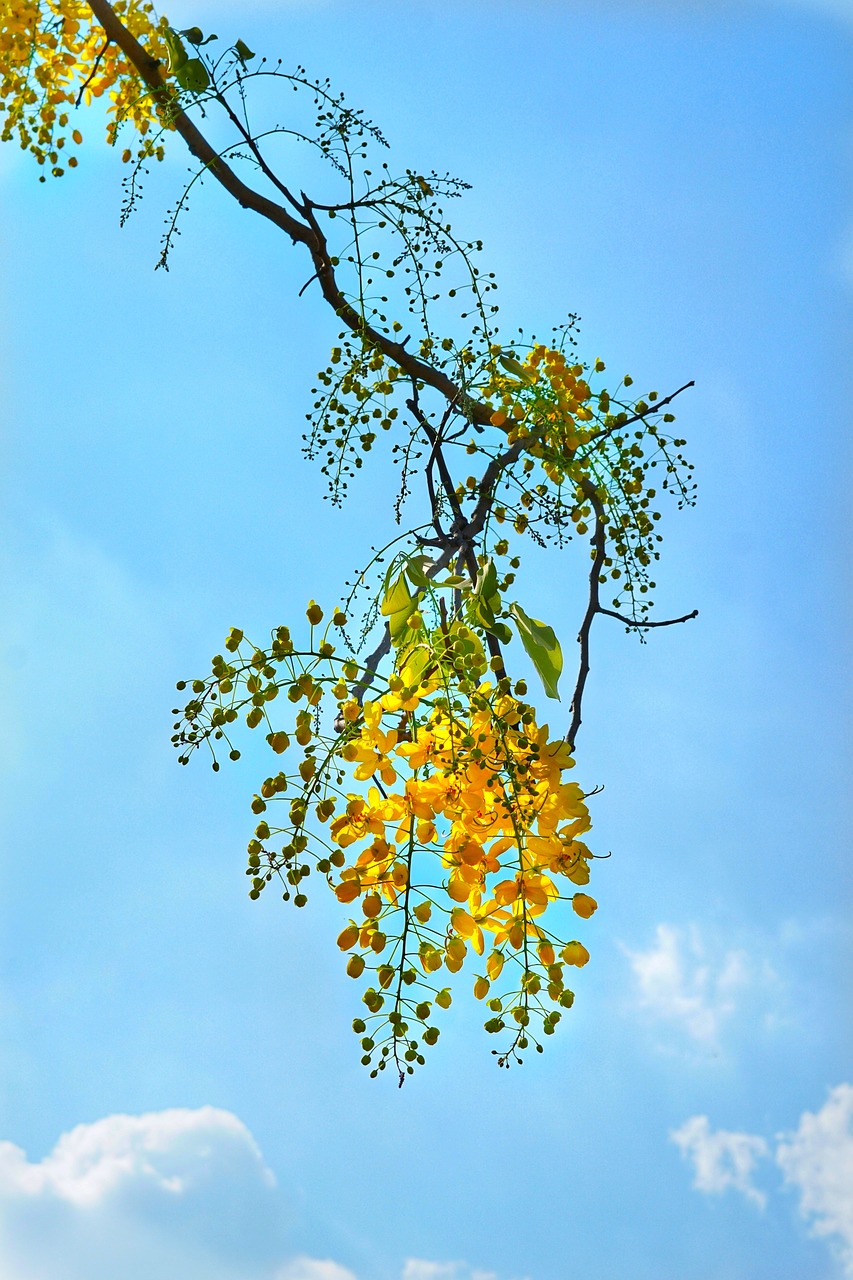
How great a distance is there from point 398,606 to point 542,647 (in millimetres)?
147

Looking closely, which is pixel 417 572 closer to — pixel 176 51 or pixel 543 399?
pixel 543 399

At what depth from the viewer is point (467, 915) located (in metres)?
Answer: 0.92

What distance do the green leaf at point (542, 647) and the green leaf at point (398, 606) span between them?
10 cm

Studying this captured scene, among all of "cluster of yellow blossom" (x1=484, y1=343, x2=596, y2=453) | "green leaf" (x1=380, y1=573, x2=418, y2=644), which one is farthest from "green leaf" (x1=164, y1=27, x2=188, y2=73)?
"green leaf" (x1=380, y1=573, x2=418, y2=644)

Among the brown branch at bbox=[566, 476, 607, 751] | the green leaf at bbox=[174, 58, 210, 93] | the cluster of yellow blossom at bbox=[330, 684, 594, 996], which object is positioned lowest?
the cluster of yellow blossom at bbox=[330, 684, 594, 996]

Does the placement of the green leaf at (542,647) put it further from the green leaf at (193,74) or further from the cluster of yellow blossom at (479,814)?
the green leaf at (193,74)

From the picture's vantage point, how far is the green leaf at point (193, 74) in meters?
1.43

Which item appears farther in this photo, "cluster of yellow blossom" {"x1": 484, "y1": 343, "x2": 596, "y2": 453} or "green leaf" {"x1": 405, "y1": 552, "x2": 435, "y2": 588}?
"cluster of yellow blossom" {"x1": 484, "y1": 343, "x2": 596, "y2": 453}

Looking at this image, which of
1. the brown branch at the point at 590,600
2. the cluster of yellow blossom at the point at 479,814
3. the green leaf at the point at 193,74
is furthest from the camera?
the green leaf at the point at 193,74

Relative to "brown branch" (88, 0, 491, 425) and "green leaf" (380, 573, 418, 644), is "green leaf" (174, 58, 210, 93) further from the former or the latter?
"green leaf" (380, 573, 418, 644)

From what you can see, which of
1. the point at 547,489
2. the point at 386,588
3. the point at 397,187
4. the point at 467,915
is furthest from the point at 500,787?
the point at 397,187

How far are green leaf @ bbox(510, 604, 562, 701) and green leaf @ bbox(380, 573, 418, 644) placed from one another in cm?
10

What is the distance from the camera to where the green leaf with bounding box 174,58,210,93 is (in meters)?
1.43

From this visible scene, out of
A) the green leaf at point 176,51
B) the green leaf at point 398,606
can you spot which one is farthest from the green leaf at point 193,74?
the green leaf at point 398,606
